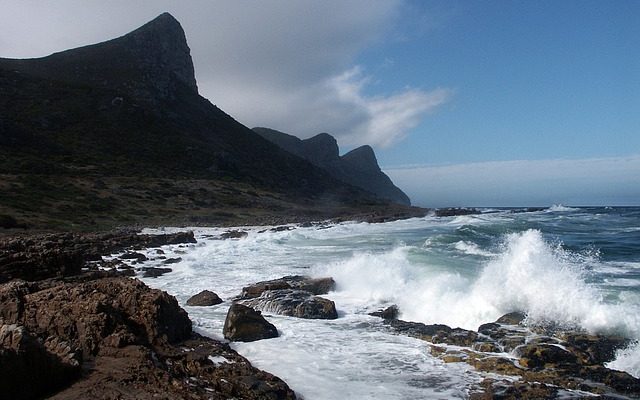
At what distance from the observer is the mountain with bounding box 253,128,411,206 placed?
444ft

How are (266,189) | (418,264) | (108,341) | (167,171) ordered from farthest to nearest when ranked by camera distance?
(266,189)
(167,171)
(418,264)
(108,341)

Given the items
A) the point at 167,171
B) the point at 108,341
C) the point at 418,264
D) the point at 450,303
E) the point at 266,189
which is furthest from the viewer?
the point at 266,189

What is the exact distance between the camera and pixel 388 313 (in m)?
11.9

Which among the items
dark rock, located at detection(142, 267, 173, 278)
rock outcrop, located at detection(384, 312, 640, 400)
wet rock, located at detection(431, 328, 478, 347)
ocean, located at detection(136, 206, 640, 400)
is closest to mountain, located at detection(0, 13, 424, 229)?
dark rock, located at detection(142, 267, 173, 278)

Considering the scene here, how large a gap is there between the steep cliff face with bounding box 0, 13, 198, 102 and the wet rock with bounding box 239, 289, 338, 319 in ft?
236

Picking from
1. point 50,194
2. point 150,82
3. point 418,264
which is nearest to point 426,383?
point 418,264

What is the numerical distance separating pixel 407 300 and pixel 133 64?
8332 centimetres

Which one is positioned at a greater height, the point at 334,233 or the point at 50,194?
the point at 50,194

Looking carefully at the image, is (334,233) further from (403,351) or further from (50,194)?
(403,351)

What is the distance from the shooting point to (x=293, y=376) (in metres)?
7.52

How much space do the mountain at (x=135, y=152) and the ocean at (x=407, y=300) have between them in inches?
623

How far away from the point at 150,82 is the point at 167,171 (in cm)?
3028

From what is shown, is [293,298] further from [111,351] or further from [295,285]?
[111,351]

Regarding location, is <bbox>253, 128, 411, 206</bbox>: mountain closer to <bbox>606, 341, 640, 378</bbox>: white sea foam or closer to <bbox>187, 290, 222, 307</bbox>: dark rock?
<bbox>187, 290, 222, 307</bbox>: dark rock
